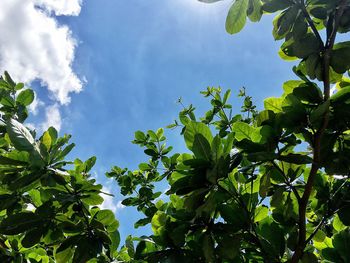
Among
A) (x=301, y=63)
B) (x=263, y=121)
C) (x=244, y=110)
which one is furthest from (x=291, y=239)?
(x=244, y=110)

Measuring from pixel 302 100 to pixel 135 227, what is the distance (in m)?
2.64

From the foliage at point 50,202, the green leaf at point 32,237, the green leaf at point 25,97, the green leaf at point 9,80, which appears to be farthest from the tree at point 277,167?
the green leaf at point 9,80

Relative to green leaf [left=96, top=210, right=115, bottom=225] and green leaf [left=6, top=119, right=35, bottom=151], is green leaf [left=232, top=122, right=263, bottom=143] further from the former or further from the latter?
green leaf [left=6, top=119, right=35, bottom=151]

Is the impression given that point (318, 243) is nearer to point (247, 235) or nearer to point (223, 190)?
point (247, 235)

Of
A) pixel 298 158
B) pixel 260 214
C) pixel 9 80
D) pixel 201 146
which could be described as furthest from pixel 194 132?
pixel 9 80

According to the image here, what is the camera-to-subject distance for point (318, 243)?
2.34 metres

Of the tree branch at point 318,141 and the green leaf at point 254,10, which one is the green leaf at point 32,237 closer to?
the tree branch at point 318,141

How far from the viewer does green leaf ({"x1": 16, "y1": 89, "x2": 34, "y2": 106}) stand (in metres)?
2.84

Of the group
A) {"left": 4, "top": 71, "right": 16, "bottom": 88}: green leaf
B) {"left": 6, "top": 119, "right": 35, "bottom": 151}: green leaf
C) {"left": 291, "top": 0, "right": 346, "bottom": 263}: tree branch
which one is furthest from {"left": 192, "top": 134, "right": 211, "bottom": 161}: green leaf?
{"left": 4, "top": 71, "right": 16, "bottom": 88}: green leaf

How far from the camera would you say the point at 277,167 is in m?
1.96

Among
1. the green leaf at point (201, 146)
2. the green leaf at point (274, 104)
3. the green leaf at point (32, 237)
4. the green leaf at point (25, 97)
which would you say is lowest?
the green leaf at point (201, 146)

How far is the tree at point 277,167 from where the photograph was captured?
1.83 m

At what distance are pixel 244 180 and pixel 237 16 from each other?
990mm

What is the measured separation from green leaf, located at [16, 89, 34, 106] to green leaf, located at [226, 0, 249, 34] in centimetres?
162
